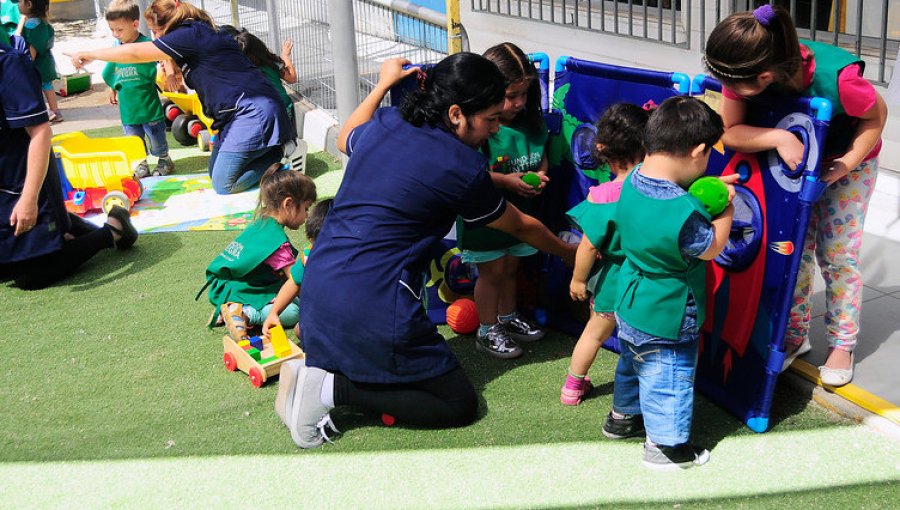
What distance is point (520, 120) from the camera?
4219 millimetres

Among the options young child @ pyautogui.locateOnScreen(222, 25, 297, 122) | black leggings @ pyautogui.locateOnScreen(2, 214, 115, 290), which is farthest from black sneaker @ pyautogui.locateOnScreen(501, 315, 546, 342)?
young child @ pyautogui.locateOnScreen(222, 25, 297, 122)

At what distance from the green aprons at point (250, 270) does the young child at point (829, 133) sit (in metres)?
2.31

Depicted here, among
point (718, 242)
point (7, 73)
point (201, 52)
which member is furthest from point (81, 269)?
point (718, 242)

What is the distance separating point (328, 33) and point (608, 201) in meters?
5.61

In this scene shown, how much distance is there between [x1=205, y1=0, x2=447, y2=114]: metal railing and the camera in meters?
7.08

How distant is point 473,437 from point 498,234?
38.1 inches

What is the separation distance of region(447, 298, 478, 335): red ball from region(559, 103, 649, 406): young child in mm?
912

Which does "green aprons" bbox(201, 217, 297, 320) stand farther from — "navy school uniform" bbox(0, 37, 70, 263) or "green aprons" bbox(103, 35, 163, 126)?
"green aprons" bbox(103, 35, 163, 126)

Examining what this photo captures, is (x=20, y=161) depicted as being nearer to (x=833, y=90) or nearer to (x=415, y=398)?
(x=415, y=398)

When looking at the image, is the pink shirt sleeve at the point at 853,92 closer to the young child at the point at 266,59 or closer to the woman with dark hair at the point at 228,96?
the woman with dark hair at the point at 228,96

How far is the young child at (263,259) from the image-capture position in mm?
4672

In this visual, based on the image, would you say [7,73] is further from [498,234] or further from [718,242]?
[718,242]

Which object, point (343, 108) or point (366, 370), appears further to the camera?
point (343, 108)

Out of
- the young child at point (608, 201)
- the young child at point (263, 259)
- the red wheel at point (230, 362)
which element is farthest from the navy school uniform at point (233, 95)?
the young child at point (608, 201)
